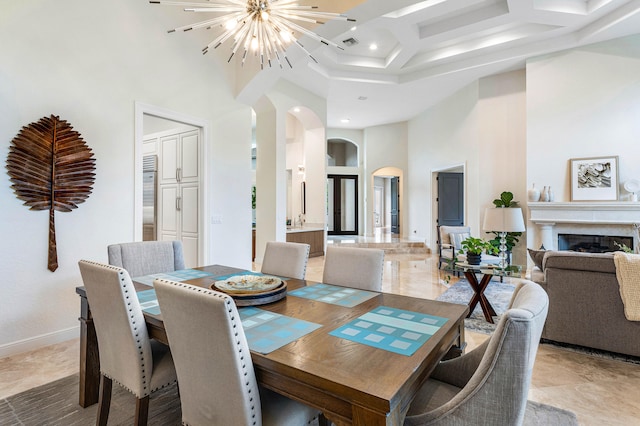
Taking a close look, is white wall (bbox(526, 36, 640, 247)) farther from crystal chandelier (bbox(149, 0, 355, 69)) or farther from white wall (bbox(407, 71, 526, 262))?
crystal chandelier (bbox(149, 0, 355, 69))

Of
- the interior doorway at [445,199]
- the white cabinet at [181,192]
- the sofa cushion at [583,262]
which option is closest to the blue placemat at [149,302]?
the white cabinet at [181,192]

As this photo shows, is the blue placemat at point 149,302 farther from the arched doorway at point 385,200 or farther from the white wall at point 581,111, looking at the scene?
the arched doorway at point 385,200

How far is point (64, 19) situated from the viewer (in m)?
2.92

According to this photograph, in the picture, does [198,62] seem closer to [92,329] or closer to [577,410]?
[92,329]

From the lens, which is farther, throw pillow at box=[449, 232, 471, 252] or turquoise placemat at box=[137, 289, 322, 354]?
throw pillow at box=[449, 232, 471, 252]

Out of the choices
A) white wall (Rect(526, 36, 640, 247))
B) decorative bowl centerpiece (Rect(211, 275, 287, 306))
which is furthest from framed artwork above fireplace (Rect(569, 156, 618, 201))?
decorative bowl centerpiece (Rect(211, 275, 287, 306))

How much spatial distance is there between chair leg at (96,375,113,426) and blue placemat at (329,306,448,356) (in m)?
1.29

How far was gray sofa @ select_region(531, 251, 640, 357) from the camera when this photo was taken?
2.49 metres

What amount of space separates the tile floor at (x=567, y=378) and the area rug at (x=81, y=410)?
12 centimetres

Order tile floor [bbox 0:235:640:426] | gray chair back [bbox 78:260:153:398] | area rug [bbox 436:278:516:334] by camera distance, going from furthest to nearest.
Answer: area rug [bbox 436:278:516:334] → tile floor [bbox 0:235:640:426] → gray chair back [bbox 78:260:153:398]

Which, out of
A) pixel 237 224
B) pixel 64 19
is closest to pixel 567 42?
pixel 237 224

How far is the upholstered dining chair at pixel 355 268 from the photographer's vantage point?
2.18 meters

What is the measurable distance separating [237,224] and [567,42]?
581 cm

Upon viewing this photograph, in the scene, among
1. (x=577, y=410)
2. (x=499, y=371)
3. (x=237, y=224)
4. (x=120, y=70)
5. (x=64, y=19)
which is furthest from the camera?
(x=237, y=224)
